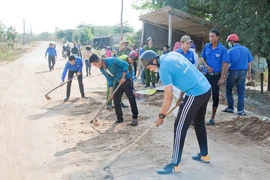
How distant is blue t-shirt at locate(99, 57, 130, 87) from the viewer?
6830 millimetres

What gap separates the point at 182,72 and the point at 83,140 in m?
2.80

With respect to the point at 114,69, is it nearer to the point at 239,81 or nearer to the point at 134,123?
the point at 134,123

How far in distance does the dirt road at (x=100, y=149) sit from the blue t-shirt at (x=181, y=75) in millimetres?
1090

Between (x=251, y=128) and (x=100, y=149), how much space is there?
2904 mm

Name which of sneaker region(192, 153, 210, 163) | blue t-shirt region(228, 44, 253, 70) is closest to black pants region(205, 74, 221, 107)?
blue t-shirt region(228, 44, 253, 70)

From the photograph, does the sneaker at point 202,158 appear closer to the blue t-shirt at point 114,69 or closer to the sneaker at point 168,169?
the sneaker at point 168,169

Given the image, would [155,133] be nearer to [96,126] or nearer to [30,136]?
[96,126]

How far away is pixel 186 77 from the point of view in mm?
4027

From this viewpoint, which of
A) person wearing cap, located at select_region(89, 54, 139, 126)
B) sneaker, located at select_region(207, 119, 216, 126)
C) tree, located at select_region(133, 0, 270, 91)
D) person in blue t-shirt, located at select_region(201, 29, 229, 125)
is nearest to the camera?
person in blue t-shirt, located at select_region(201, 29, 229, 125)

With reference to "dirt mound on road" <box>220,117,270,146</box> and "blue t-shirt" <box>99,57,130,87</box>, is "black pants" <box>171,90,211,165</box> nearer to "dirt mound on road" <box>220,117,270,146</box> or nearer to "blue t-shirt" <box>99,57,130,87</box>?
"dirt mound on road" <box>220,117,270,146</box>

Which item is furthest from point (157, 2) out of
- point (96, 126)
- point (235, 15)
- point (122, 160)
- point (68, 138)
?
point (122, 160)

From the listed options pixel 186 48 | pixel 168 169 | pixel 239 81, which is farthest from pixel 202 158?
pixel 239 81

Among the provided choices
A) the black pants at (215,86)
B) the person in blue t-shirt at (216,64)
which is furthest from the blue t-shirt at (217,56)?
the black pants at (215,86)

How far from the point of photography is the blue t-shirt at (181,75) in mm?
3902
